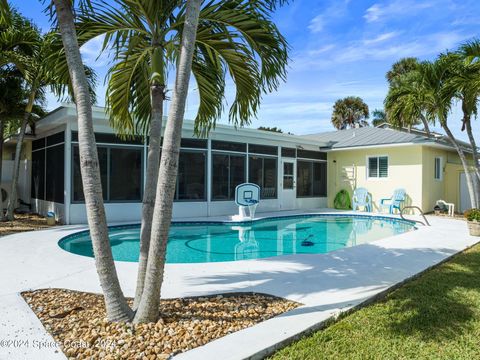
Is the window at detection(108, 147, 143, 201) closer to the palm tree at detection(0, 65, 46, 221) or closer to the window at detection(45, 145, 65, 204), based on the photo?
the window at detection(45, 145, 65, 204)

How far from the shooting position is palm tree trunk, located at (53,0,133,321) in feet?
10.8

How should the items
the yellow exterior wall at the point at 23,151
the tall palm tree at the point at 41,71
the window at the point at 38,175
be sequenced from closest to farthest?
the tall palm tree at the point at 41,71 < the window at the point at 38,175 < the yellow exterior wall at the point at 23,151

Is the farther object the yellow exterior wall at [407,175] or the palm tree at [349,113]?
the palm tree at [349,113]

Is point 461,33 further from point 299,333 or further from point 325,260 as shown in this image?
point 299,333

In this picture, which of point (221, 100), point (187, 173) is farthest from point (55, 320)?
point (187, 173)

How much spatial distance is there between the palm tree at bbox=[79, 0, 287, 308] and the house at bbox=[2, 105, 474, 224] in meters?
5.86

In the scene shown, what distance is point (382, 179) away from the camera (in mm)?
16875

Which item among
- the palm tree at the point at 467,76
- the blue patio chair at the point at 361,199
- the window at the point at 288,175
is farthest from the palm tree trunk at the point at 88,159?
the blue patio chair at the point at 361,199

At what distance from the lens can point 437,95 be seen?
40.8ft

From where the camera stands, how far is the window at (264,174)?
16094 millimetres

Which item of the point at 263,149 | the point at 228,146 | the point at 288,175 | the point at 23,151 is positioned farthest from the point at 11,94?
the point at 288,175

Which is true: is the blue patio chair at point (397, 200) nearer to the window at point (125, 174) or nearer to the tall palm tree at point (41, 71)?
the window at point (125, 174)

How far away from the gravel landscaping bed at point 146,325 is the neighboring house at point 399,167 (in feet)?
43.9

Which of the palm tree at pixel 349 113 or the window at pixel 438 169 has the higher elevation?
the palm tree at pixel 349 113
